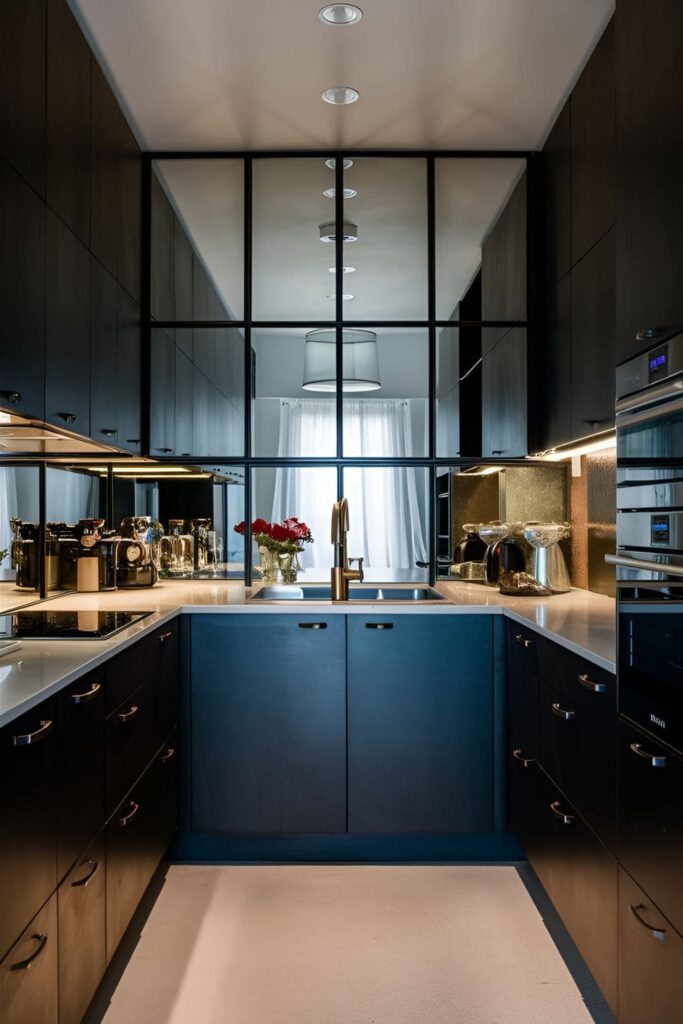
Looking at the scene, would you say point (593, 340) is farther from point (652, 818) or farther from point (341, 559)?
point (652, 818)

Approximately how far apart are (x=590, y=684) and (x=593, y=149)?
5.75 ft

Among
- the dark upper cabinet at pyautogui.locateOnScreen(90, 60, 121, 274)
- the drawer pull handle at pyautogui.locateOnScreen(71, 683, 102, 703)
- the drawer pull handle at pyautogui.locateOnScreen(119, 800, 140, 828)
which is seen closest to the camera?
the drawer pull handle at pyautogui.locateOnScreen(71, 683, 102, 703)

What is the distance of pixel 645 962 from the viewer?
1548 mm

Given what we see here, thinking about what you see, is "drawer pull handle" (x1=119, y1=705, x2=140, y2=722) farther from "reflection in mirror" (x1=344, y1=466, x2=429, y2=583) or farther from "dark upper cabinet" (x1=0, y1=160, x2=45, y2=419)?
"reflection in mirror" (x1=344, y1=466, x2=429, y2=583)

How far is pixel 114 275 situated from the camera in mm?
2959

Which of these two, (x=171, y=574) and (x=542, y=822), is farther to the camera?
(x=171, y=574)

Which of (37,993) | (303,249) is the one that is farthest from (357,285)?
(37,993)

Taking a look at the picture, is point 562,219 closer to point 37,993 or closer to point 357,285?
point 357,285

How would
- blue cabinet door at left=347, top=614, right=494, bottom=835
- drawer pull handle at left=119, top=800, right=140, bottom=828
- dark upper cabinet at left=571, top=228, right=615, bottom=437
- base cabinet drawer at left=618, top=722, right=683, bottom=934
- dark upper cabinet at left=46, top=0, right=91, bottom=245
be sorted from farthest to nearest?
blue cabinet door at left=347, top=614, right=494, bottom=835
dark upper cabinet at left=571, top=228, right=615, bottom=437
dark upper cabinet at left=46, top=0, right=91, bottom=245
drawer pull handle at left=119, top=800, right=140, bottom=828
base cabinet drawer at left=618, top=722, right=683, bottom=934

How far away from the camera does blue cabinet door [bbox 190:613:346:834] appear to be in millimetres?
2836

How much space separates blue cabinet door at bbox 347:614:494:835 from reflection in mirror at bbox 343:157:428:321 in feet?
4.54

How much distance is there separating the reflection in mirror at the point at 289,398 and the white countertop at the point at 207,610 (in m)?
0.65

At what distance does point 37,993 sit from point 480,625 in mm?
1793

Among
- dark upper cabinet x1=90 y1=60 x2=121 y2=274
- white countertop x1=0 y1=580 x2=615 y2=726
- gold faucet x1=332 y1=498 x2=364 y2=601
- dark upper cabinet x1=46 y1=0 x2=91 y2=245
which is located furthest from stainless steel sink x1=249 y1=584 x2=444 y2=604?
dark upper cabinet x1=46 y1=0 x2=91 y2=245
